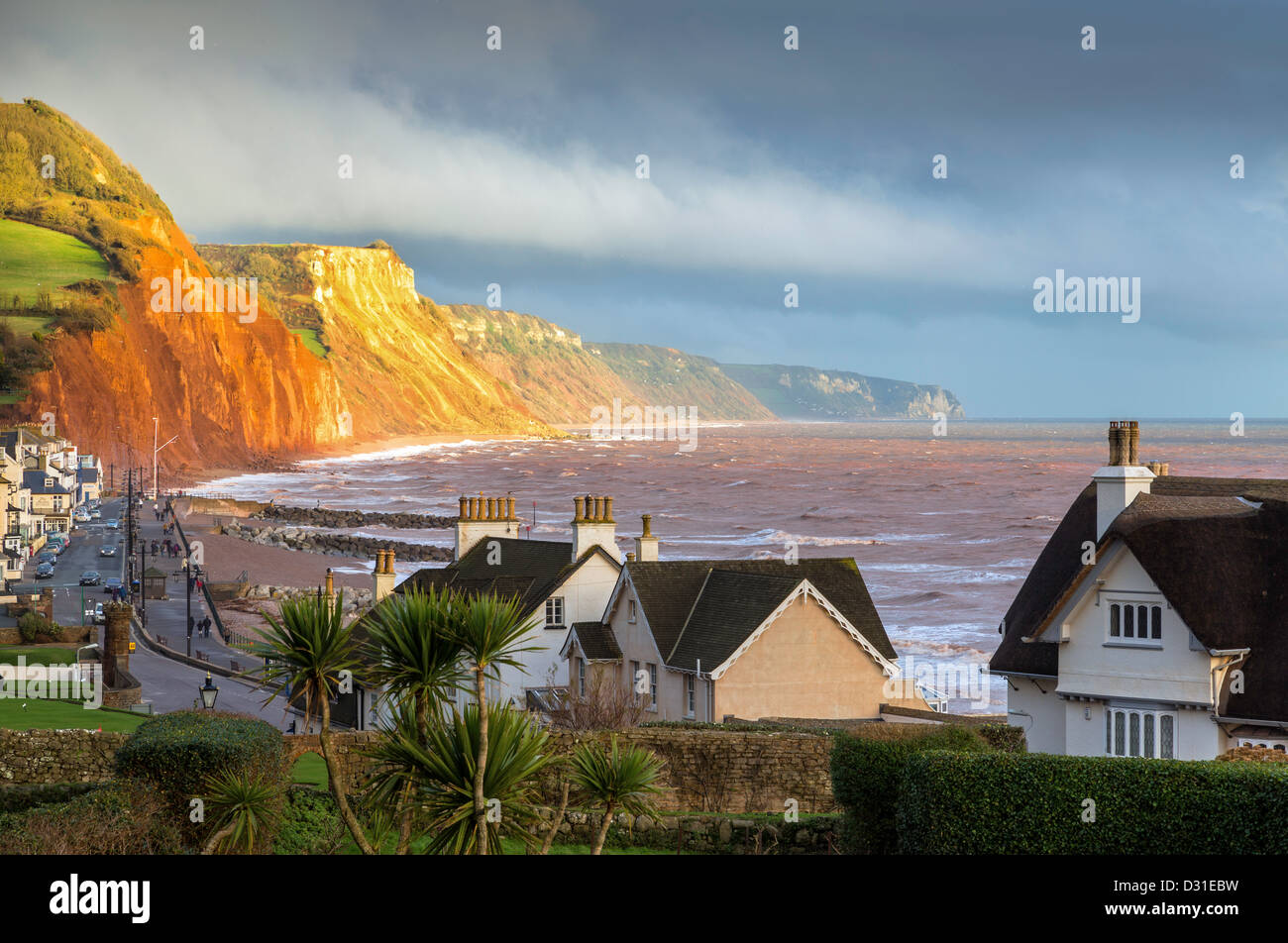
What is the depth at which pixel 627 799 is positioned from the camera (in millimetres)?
15117

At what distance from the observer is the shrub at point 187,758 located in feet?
52.0

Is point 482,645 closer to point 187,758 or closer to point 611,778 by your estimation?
point 611,778

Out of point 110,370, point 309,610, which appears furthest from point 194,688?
point 110,370

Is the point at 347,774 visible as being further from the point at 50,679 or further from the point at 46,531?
the point at 46,531

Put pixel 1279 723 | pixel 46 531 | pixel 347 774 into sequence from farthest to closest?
pixel 46 531 → pixel 347 774 → pixel 1279 723

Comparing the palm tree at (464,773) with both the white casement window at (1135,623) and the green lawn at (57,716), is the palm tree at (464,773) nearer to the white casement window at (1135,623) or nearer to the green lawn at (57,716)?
the white casement window at (1135,623)

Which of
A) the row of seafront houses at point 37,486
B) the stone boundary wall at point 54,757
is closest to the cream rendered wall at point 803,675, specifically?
the stone boundary wall at point 54,757

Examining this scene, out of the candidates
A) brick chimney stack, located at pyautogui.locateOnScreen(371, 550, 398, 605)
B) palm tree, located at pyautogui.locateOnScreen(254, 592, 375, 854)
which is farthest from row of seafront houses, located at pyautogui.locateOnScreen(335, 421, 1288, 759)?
brick chimney stack, located at pyautogui.locateOnScreen(371, 550, 398, 605)

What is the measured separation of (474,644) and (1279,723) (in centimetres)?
1199

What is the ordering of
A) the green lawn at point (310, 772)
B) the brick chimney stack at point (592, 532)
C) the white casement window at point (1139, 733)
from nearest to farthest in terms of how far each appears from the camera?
1. the white casement window at point (1139, 733)
2. the green lawn at point (310, 772)
3. the brick chimney stack at point (592, 532)

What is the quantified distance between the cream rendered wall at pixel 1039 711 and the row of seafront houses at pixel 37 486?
3013 inches

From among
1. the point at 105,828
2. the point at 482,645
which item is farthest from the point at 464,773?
the point at 105,828

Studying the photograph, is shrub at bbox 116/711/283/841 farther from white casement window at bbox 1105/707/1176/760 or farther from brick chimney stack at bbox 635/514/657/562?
brick chimney stack at bbox 635/514/657/562

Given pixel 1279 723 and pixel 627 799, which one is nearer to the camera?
pixel 627 799
